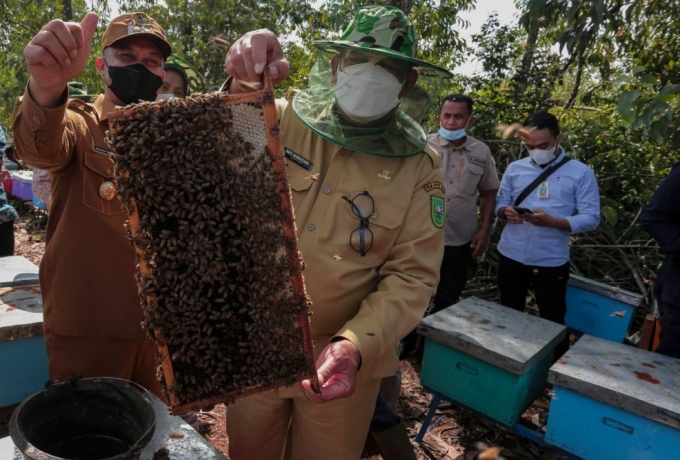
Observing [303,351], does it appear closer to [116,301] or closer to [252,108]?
[252,108]

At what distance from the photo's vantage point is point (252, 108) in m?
1.60

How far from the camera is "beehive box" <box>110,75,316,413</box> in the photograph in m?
1.47

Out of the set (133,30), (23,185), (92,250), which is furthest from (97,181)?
(23,185)

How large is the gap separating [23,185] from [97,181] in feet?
31.8

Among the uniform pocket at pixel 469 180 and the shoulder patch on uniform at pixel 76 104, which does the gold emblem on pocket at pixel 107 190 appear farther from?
the uniform pocket at pixel 469 180

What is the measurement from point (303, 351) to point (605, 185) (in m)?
6.25

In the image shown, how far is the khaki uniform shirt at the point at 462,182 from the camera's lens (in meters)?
5.21

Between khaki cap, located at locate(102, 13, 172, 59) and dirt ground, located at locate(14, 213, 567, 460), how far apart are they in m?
2.85

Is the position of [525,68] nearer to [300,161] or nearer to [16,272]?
[300,161]

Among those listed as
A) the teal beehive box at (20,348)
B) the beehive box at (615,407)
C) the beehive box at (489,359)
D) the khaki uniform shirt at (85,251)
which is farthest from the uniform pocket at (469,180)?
the teal beehive box at (20,348)

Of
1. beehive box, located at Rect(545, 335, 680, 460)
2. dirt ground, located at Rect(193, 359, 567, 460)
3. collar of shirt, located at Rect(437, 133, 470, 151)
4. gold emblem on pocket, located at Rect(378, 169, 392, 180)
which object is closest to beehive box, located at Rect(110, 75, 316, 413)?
gold emblem on pocket, located at Rect(378, 169, 392, 180)

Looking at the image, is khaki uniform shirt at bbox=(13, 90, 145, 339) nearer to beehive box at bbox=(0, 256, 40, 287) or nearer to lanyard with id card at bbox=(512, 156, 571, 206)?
beehive box at bbox=(0, 256, 40, 287)

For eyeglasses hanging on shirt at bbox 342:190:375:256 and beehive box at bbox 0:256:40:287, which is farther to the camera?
beehive box at bbox 0:256:40:287

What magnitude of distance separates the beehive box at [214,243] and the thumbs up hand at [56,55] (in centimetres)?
38
